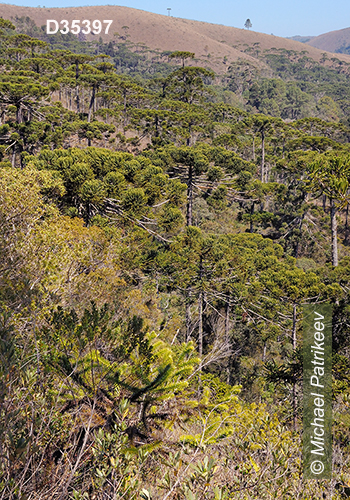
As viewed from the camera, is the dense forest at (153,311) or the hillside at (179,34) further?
the hillside at (179,34)

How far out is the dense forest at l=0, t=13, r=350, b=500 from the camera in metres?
3.84

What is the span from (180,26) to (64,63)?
11568 centimetres

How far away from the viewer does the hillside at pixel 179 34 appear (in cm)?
12725

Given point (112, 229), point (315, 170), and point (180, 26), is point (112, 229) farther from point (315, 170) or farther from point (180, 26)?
point (180, 26)

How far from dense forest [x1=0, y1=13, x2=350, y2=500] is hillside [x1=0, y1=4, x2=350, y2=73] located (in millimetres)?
96950

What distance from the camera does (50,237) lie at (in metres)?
8.12

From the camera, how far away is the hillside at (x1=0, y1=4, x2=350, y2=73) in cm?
12725

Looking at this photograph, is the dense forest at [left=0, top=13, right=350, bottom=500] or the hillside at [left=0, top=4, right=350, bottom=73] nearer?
the dense forest at [left=0, top=13, right=350, bottom=500]

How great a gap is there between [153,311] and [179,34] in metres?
145

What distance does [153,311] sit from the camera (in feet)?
40.8

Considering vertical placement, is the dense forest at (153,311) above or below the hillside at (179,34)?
below

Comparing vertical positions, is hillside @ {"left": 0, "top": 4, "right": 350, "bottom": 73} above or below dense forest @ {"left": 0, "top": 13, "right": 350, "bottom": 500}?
above

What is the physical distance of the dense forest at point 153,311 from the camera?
384 centimetres

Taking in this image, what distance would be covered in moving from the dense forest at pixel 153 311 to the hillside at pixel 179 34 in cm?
9695
